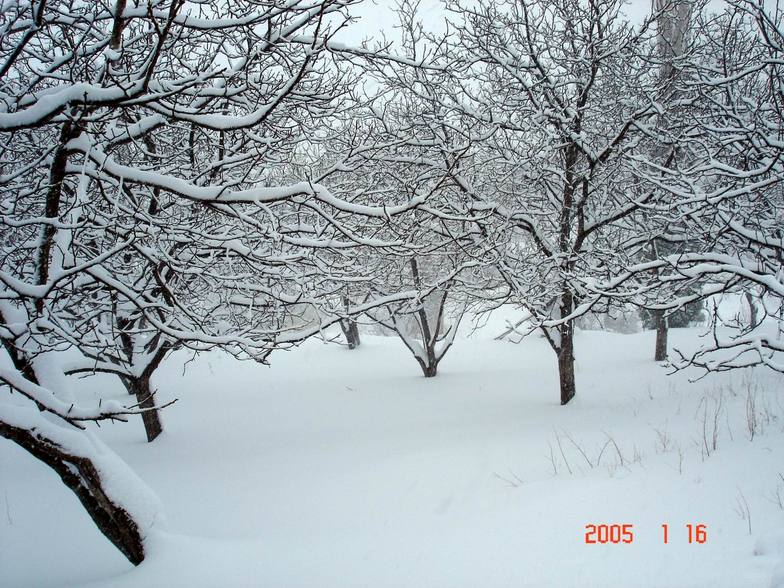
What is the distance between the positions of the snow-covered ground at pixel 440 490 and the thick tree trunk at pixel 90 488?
0.54 feet

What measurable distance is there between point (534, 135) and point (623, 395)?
5095mm

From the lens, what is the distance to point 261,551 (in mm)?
3584

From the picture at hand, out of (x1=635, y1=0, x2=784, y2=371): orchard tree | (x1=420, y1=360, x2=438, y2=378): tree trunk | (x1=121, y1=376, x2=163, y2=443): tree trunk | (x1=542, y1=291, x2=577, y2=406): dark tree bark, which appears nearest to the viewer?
(x1=635, y1=0, x2=784, y2=371): orchard tree

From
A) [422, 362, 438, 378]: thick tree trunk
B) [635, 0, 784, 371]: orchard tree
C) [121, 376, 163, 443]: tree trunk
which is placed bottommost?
[422, 362, 438, 378]: thick tree trunk

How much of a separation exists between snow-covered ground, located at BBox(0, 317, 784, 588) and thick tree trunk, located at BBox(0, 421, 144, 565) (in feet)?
0.54

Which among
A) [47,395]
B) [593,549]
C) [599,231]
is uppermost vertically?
[599,231]

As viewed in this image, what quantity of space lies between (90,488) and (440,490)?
3213mm

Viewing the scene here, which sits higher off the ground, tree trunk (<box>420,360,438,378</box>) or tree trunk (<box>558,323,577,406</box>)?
tree trunk (<box>558,323,577,406</box>)

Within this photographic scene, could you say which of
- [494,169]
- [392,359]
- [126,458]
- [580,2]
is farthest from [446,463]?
[392,359]

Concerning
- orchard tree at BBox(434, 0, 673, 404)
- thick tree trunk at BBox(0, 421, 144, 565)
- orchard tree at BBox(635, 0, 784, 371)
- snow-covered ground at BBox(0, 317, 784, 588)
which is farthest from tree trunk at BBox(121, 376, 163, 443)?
A: orchard tree at BBox(635, 0, 784, 371)

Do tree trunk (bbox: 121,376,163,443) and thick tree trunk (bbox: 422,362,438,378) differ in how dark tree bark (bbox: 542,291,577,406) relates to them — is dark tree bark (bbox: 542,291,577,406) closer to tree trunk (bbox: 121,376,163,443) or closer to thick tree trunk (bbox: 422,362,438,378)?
thick tree trunk (bbox: 422,362,438,378)

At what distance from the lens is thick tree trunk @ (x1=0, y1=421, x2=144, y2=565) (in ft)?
10.4

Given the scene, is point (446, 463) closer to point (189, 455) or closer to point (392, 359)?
point (189, 455)
